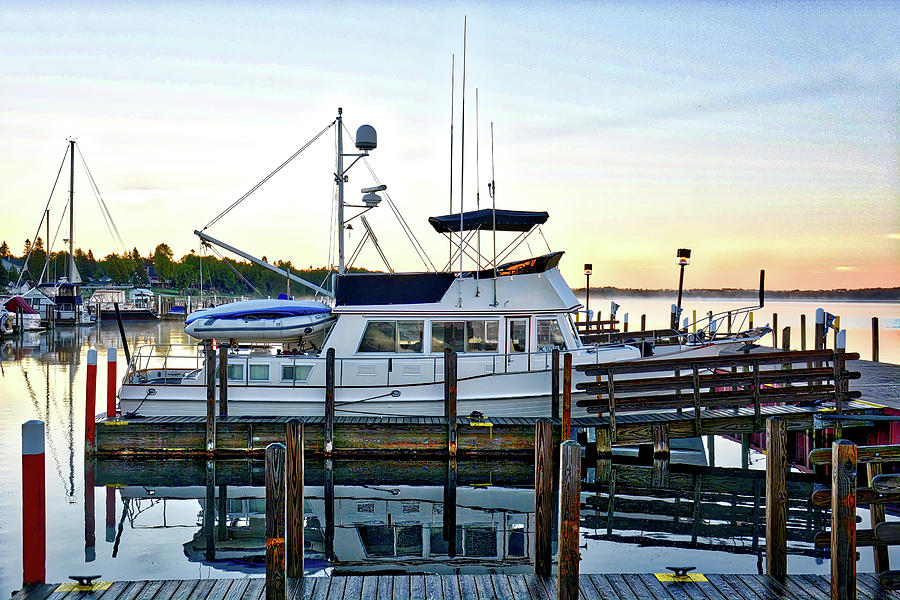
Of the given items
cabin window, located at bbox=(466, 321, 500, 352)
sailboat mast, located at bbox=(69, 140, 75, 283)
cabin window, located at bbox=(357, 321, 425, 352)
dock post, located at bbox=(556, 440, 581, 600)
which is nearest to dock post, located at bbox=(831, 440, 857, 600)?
dock post, located at bbox=(556, 440, 581, 600)

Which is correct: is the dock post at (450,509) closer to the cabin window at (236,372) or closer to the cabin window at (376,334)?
the cabin window at (376,334)

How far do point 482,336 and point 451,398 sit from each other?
2.31m

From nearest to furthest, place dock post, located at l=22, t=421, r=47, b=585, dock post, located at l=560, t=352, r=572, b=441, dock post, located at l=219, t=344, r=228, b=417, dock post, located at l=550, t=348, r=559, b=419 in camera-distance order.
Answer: dock post, located at l=22, t=421, r=47, b=585 < dock post, located at l=560, t=352, r=572, b=441 < dock post, located at l=550, t=348, r=559, b=419 < dock post, located at l=219, t=344, r=228, b=417

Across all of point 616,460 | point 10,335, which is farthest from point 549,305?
point 10,335

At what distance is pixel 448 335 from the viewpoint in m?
16.5

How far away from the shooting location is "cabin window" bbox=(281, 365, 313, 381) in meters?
16.3

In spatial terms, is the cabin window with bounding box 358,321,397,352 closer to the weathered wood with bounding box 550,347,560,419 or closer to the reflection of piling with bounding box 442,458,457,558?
the reflection of piling with bounding box 442,458,457,558

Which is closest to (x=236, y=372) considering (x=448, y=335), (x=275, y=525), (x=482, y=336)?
(x=448, y=335)

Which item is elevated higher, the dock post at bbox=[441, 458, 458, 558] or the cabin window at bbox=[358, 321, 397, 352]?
the cabin window at bbox=[358, 321, 397, 352]

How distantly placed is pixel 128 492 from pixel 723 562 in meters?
9.84

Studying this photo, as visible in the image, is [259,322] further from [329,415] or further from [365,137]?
[365,137]

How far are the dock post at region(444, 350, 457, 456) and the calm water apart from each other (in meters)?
0.57

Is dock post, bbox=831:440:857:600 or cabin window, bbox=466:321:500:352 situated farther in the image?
cabin window, bbox=466:321:500:352

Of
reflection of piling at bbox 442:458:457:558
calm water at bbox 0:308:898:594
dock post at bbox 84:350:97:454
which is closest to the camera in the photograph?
calm water at bbox 0:308:898:594
